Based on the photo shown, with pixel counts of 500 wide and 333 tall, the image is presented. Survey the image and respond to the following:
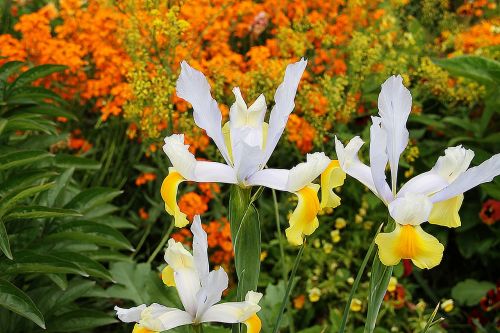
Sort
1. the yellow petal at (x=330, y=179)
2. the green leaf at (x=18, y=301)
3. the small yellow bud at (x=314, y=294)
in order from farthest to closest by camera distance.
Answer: the small yellow bud at (x=314, y=294) < the green leaf at (x=18, y=301) < the yellow petal at (x=330, y=179)

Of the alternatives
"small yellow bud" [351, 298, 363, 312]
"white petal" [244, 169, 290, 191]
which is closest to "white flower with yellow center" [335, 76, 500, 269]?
"white petal" [244, 169, 290, 191]

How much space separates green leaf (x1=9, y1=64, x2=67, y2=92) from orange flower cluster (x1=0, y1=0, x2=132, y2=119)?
2.5 inches

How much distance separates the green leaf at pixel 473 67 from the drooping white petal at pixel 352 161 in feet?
5.58

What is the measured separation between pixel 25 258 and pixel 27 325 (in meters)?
0.38

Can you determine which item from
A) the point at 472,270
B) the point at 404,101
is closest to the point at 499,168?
the point at 404,101

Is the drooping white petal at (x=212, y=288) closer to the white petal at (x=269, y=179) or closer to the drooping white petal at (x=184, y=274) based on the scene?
the drooping white petal at (x=184, y=274)

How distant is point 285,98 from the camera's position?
120 centimetres

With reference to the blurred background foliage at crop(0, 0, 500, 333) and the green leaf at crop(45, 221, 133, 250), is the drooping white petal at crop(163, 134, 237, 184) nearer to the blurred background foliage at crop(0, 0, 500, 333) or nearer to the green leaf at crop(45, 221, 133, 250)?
the blurred background foliage at crop(0, 0, 500, 333)

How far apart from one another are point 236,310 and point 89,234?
114 centimetres

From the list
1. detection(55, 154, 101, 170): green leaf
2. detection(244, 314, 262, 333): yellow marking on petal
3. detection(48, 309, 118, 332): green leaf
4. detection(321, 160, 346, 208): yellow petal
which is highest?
detection(321, 160, 346, 208): yellow petal

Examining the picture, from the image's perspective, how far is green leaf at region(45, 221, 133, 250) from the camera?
2.21m

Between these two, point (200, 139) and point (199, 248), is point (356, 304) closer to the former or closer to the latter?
point (200, 139)

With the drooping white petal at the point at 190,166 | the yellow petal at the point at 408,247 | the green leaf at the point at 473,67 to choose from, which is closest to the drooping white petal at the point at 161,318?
the drooping white petal at the point at 190,166

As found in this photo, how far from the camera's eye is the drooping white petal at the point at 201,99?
121 cm
